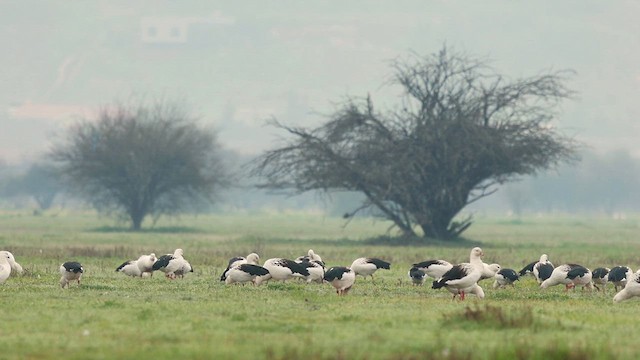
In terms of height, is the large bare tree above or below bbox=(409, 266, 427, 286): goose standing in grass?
above

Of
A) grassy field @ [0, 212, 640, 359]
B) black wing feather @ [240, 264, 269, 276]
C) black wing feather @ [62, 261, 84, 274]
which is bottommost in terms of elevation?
grassy field @ [0, 212, 640, 359]

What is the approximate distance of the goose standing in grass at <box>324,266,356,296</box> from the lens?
1034 inches

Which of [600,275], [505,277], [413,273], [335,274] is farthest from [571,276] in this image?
[335,274]

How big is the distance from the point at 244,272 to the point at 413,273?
411 cm

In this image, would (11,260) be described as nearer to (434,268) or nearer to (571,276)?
(434,268)

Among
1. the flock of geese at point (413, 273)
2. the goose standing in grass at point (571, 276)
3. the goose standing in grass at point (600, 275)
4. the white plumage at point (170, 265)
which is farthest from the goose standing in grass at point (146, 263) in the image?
the goose standing in grass at point (600, 275)

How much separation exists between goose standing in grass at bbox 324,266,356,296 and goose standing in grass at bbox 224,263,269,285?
1.79 metres

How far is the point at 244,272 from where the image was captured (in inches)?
1097

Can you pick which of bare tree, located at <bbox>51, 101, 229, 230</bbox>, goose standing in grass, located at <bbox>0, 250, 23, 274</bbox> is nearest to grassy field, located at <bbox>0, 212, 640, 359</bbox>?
goose standing in grass, located at <bbox>0, 250, 23, 274</bbox>

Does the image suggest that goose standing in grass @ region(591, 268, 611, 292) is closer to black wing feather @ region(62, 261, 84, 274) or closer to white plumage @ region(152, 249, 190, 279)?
white plumage @ region(152, 249, 190, 279)

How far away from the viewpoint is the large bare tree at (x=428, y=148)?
6431 centimetres

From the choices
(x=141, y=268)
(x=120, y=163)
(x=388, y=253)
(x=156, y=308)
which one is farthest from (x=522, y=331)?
(x=120, y=163)

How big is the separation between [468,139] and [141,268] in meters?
34.4

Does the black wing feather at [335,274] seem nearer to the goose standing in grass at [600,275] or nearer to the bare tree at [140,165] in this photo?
the goose standing in grass at [600,275]
